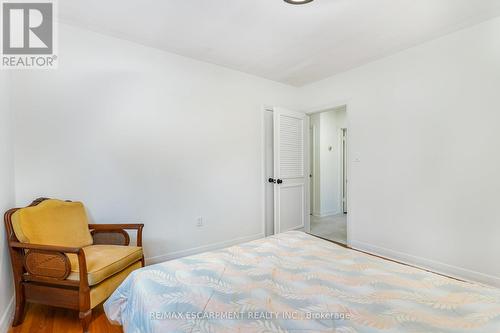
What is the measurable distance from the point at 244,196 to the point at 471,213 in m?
2.52

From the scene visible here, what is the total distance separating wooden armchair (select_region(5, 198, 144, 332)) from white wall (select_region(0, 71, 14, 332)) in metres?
0.07

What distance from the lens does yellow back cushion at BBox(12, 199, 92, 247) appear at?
1714mm

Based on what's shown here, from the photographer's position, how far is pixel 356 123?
3.22 meters

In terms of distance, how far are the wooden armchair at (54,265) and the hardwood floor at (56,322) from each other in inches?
3.3

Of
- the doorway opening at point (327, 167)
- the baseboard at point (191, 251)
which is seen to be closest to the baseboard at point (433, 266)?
the baseboard at point (191, 251)

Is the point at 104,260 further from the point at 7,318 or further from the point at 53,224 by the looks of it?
the point at 7,318

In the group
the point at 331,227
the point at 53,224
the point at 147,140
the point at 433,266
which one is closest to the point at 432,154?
the point at 433,266

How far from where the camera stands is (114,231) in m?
2.27

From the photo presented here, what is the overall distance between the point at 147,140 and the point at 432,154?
123 inches

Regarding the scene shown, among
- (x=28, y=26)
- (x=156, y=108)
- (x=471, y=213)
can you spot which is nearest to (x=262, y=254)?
(x=156, y=108)

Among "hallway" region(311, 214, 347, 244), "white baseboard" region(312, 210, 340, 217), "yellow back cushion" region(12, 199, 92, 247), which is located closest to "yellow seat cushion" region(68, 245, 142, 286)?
"yellow back cushion" region(12, 199, 92, 247)

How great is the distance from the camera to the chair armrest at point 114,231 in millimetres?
2199

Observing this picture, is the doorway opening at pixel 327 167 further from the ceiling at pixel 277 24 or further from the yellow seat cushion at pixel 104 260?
the yellow seat cushion at pixel 104 260

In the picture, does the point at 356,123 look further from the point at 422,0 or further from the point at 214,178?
the point at 214,178
